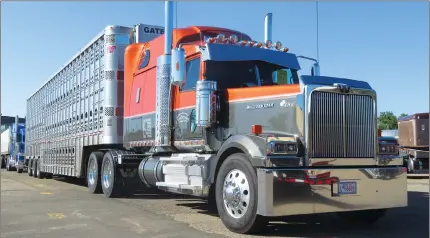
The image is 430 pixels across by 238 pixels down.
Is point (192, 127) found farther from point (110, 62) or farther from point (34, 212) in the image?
point (110, 62)

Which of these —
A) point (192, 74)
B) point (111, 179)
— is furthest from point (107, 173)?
point (192, 74)

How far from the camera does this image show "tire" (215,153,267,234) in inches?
250

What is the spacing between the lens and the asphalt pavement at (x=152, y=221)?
6.79m

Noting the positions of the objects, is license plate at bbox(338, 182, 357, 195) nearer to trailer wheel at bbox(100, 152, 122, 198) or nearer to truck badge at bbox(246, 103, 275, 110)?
truck badge at bbox(246, 103, 275, 110)

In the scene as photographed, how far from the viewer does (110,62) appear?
12117 millimetres

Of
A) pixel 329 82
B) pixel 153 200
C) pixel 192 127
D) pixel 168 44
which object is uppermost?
pixel 168 44

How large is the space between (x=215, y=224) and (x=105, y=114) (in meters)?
5.73

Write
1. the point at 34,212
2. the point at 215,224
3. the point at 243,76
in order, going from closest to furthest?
the point at 215,224 → the point at 243,76 → the point at 34,212

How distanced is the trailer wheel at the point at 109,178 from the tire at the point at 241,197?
200 inches

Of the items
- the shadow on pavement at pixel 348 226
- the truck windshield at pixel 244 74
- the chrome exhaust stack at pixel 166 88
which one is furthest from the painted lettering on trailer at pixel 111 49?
the shadow on pavement at pixel 348 226

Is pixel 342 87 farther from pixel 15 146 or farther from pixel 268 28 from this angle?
pixel 15 146

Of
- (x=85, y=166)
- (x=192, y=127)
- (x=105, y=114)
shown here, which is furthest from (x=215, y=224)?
(x=85, y=166)

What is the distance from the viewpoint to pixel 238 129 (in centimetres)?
748

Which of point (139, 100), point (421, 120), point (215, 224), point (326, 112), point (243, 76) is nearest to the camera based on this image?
point (326, 112)
